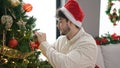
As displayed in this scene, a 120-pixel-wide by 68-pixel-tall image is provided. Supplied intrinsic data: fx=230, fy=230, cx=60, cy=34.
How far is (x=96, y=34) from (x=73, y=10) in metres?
1.52

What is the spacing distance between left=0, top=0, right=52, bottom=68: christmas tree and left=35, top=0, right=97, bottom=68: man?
10cm

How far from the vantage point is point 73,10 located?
6.20ft

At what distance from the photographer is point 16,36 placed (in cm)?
173

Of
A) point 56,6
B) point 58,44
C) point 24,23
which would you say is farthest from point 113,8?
point 24,23

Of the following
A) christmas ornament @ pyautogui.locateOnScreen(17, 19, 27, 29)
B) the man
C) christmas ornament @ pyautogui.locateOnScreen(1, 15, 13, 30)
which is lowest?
the man

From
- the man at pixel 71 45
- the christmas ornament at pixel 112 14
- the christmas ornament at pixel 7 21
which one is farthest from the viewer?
the christmas ornament at pixel 112 14

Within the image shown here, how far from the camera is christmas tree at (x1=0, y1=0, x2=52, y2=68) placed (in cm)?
163

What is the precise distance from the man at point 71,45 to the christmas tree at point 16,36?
0.32ft

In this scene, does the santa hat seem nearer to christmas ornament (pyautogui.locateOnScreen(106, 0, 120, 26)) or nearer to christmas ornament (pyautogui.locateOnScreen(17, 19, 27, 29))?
christmas ornament (pyautogui.locateOnScreen(17, 19, 27, 29))

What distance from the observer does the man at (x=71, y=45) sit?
1.75 m

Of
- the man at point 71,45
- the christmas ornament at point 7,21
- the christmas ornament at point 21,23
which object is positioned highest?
the christmas ornament at point 7,21

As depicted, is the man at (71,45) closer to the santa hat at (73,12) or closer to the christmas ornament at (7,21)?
the santa hat at (73,12)

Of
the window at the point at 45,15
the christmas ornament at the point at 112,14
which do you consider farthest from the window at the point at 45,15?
the christmas ornament at the point at 112,14

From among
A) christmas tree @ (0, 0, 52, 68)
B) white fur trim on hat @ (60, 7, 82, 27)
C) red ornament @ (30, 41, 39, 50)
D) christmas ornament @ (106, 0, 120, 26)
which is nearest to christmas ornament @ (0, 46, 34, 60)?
christmas tree @ (0, 0, 52, 68)
